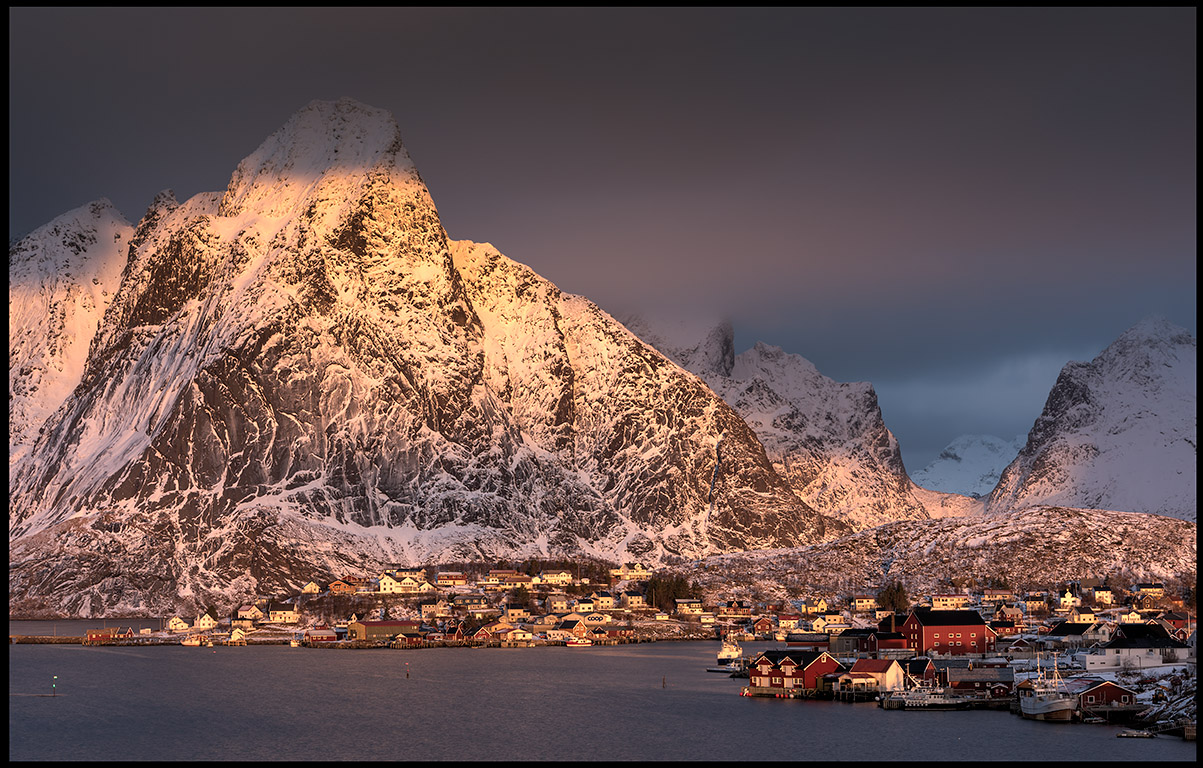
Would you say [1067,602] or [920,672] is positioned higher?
[1067,602]

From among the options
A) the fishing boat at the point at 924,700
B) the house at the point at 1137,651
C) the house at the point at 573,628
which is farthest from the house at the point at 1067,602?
the fishing boat at the point at 924,700

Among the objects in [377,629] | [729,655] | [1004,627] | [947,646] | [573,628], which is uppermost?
[1004,627]

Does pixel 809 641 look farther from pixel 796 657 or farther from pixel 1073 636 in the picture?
pixel 796 657

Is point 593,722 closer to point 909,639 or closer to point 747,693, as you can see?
point 747,693

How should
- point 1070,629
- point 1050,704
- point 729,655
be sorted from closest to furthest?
point 1050,704 → point 729,655 → point 1070,629

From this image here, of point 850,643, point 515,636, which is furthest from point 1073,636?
point 515,636

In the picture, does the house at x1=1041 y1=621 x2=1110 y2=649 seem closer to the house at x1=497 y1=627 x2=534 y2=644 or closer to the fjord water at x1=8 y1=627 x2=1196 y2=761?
the fjord water at x1=8 y1=627 x2=1196 y2=761
